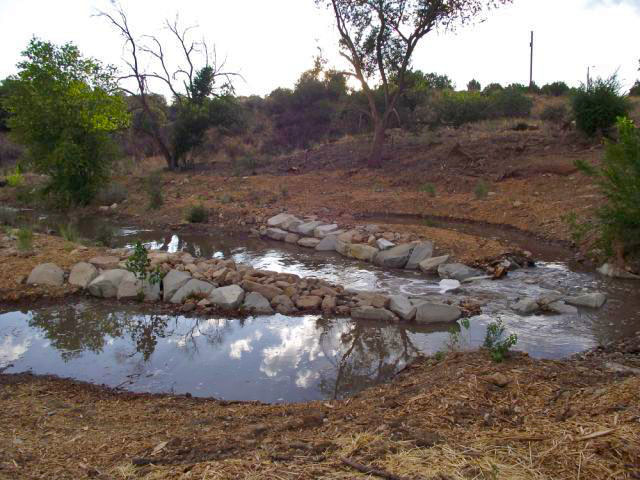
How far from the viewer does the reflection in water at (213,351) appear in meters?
5.75

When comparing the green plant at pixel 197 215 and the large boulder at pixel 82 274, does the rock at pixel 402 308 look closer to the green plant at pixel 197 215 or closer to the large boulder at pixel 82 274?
the large boulder at pixel 82 274

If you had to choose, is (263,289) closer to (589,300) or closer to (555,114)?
(589,300)

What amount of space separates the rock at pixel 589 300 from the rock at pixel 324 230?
20.5ft

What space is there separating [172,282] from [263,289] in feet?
4.98

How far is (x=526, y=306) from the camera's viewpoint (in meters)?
7.61

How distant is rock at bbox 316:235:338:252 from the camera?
12.2m

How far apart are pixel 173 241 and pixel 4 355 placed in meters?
7.84

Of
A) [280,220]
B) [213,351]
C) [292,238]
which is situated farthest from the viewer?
[280,220]

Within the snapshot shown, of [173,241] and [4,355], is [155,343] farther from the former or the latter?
[173,241]

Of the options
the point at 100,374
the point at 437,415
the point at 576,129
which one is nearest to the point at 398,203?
the point at 576,129

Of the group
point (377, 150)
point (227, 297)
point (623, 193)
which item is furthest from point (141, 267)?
point (377, 150)

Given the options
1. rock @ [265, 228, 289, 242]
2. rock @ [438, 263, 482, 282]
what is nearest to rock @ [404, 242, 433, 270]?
rock @ [438, 263, 482, 282]

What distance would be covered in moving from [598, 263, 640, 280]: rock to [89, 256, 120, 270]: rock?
8.69 m

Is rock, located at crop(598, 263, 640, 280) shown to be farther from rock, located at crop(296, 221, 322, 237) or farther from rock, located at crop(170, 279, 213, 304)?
rock, located at crop(170, 279, 213, 304)
